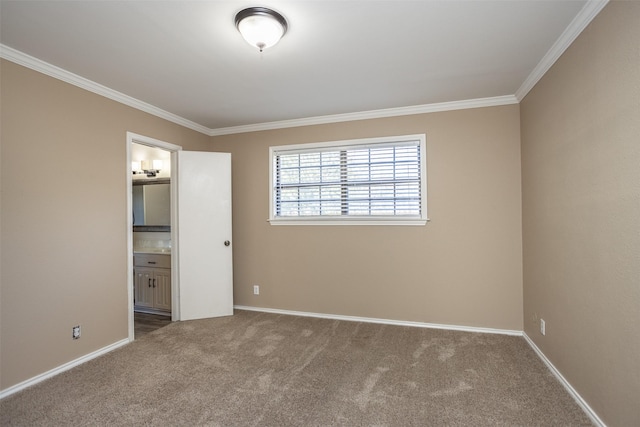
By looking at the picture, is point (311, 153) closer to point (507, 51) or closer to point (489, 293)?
point (507, 51)

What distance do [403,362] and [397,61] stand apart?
8.28ft

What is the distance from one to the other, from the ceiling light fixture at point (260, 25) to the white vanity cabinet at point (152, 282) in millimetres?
3081

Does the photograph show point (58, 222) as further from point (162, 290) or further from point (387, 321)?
point (387, 321)

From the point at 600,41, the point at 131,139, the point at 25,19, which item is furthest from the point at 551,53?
the point at 131,139

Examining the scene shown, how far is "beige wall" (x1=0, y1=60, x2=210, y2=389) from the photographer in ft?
7.47

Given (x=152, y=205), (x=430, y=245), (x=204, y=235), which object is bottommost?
(x=430, y=245)

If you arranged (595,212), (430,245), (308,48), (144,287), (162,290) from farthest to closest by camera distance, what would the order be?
(144,287)
(162,290)
(430,245)
(308,48)
(595,212)

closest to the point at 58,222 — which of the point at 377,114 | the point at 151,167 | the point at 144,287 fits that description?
the point at 144,287

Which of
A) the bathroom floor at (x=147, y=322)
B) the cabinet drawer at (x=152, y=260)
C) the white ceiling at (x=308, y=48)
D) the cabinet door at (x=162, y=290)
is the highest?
the white ceiling at (x=308, y=48)

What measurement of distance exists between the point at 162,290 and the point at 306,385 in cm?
271

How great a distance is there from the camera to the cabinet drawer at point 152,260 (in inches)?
161

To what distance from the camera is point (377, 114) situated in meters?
3.69

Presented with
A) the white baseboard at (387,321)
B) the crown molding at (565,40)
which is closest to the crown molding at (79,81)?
the white baseboard at (387,321)

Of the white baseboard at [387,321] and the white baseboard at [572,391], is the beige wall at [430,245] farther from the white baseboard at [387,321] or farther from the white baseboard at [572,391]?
the white baseboard at [572,391]
